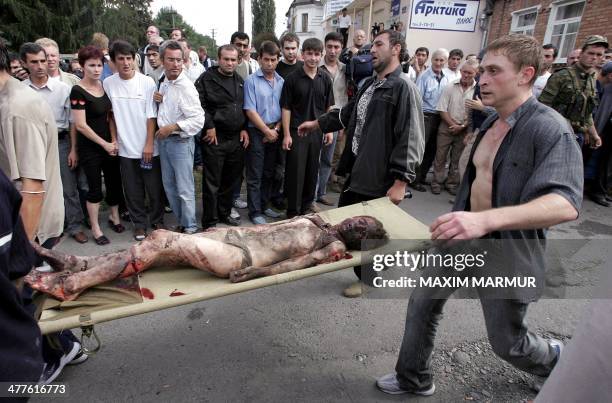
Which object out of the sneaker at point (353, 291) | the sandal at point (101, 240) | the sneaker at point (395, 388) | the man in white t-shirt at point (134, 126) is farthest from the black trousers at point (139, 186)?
the sneaker at point (395, 388)

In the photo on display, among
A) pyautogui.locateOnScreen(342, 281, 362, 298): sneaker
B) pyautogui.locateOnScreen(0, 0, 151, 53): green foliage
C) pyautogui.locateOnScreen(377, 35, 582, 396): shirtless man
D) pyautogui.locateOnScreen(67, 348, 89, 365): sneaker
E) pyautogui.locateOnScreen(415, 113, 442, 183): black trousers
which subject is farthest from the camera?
pyautogui.locateOnScreen(0, 0, 151, 53): green foliage

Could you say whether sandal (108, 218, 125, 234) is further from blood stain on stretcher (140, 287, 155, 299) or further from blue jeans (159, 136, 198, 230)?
blood stain on stretcher (140, 287, 155, 299)

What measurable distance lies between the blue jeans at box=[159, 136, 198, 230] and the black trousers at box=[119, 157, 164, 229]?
0.14m

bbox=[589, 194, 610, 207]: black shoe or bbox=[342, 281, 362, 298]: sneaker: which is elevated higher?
bbox=[589, 194, 610, 207]: black shoe

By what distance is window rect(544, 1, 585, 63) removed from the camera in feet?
31.9

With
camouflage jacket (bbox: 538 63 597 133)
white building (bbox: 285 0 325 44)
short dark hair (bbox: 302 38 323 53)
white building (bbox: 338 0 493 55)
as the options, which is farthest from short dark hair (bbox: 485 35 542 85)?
white building (bbox: 285 0 325 44)

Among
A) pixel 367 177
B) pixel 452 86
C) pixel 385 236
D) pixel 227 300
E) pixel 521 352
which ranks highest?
pixel 452 86

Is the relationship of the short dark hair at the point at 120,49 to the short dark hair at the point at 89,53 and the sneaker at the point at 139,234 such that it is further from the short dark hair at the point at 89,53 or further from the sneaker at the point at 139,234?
the sneaker at the point at 139,234

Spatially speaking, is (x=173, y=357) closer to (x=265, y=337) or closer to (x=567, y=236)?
(x=265, y=337)

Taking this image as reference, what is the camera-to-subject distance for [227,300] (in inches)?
128

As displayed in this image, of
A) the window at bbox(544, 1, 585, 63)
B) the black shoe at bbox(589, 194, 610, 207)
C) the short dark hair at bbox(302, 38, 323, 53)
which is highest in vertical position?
the window at bbox(544, 1, 585, 63)

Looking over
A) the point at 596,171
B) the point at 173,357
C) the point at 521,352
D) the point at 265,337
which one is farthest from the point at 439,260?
the point at 596,171

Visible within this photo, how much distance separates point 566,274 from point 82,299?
4251 mm

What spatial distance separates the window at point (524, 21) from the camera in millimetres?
11289
